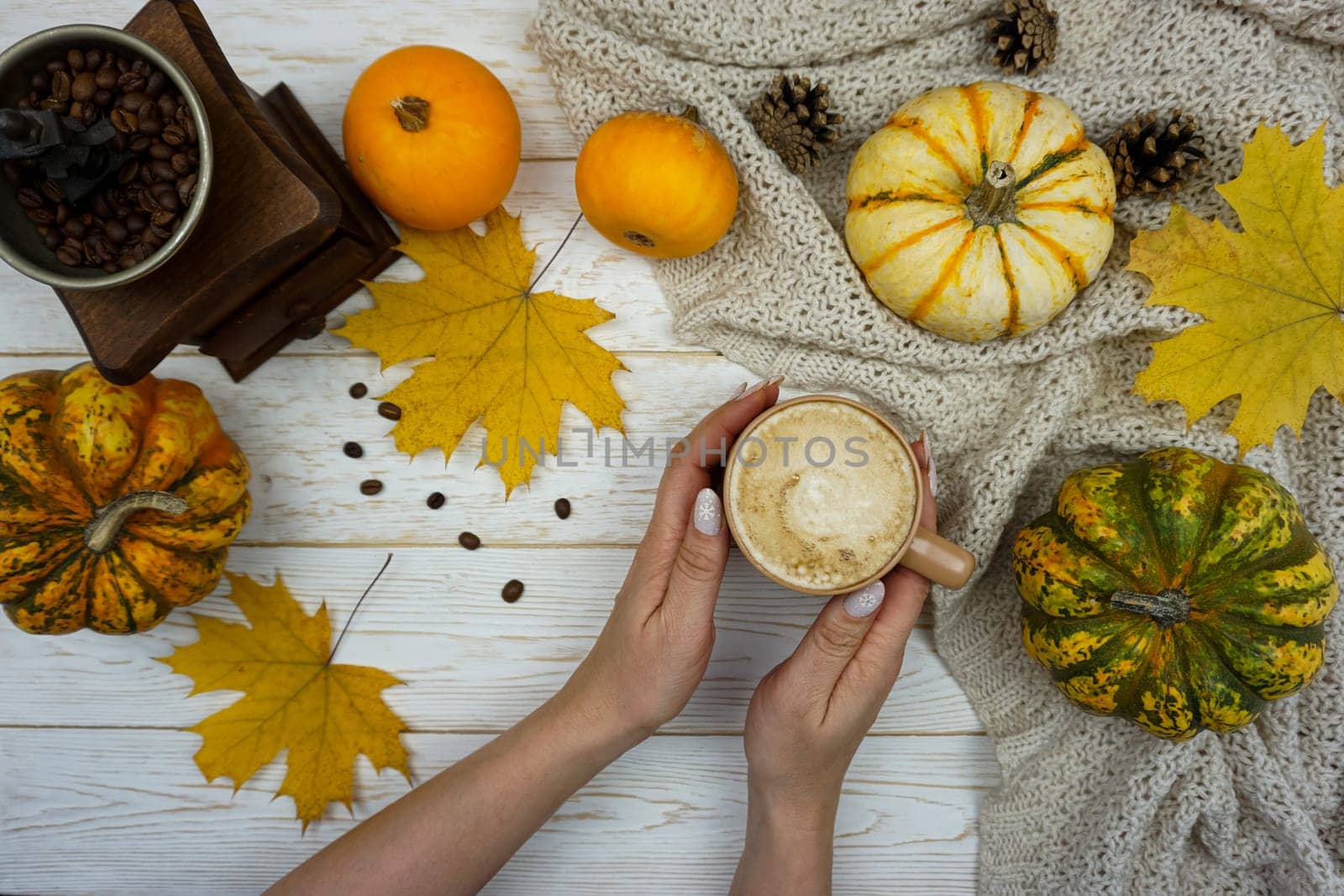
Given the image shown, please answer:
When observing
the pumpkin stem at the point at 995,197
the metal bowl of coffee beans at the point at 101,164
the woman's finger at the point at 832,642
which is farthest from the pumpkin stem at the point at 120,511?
the pumpkin stem at the point at 995,197

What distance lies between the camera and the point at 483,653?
4.21ft

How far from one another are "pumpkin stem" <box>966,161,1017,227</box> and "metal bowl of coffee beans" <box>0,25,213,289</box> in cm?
87

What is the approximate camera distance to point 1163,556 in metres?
1.00

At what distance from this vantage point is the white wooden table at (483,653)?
49.9 inches

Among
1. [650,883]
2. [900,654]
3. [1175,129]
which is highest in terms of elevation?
[1175,129]

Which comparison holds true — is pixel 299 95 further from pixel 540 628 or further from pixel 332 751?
pixel 332 751

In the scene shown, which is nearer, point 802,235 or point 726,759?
point 802,235

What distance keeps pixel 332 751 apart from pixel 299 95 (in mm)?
1012

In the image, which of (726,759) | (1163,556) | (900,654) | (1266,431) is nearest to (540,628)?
(726,759)

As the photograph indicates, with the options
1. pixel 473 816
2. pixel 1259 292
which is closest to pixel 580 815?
pixel 473 816

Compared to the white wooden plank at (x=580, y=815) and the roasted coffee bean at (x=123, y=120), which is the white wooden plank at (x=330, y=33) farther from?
the white wooden plank at (x=580, y=815)

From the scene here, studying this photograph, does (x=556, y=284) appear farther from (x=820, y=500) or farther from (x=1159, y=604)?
(x=1159, y=604)

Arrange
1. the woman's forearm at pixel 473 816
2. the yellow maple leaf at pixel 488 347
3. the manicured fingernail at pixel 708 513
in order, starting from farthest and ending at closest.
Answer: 1. the yellow maple leaf at pixel 488 347
2. the woman's forearm at pixel 473 816
3. the manicured fingernail at pixel 708 513

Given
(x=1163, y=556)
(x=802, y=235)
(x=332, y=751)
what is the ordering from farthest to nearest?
(x=332, y=751), (x=802, y=235), (x=1163, y=556)
